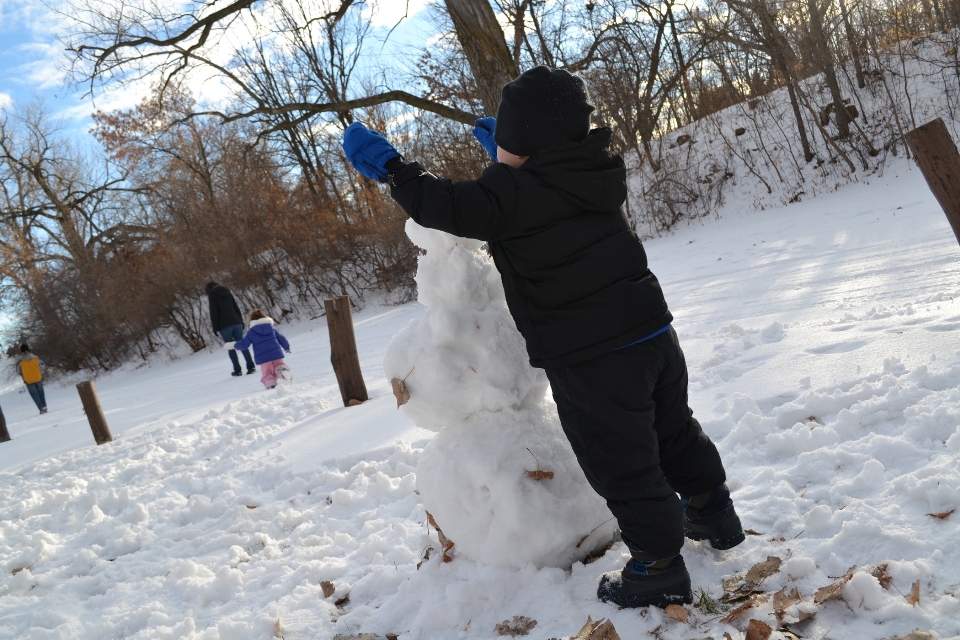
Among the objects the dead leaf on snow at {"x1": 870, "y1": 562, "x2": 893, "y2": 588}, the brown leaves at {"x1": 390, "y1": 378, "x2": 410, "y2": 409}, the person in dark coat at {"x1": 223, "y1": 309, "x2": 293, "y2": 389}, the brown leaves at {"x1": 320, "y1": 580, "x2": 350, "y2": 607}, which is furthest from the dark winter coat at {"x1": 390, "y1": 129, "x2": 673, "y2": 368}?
the person in dark coat at {"x1": 223, "y1": 309, "x2": 293, "y2": 389}

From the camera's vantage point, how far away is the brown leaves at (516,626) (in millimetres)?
1980

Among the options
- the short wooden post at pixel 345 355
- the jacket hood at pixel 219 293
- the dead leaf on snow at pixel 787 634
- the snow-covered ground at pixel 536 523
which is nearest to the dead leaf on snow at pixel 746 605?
the snow-covered ground at pixel 536 523

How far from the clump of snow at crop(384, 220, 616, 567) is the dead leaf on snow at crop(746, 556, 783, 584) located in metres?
0.55

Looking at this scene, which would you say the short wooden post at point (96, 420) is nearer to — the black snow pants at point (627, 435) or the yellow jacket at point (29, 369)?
the black snow pants at point (627, 435)

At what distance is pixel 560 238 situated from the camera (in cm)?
196

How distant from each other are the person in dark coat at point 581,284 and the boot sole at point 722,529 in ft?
0.79

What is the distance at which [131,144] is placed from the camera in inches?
921

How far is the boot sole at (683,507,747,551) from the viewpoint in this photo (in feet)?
7.03

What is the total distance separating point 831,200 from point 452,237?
11.4 meters

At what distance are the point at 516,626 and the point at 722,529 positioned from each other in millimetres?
771

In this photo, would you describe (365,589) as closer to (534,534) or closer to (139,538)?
(534,534)

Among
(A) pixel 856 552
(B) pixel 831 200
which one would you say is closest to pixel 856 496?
(A) pixel 856 552

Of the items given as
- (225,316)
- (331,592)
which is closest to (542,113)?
(331,592)

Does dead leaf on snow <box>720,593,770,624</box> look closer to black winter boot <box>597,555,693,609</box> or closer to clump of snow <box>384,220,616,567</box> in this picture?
black winter boot <box>597,555,693,609</box>
